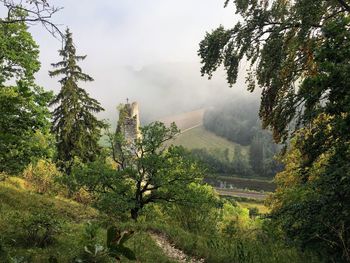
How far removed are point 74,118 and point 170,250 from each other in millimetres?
25697

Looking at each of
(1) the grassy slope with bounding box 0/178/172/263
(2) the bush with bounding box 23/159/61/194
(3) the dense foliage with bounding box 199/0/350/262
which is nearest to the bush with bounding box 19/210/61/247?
(1) the grassy slope with bounding box 0/178/172/263

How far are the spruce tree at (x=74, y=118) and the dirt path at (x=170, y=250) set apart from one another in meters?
21.5

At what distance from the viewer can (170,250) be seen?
14281 mm

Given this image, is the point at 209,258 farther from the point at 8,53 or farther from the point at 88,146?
the point at 88,146

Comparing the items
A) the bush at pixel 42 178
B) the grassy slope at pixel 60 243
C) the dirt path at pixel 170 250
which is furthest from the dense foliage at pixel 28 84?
the bush at pixel 42 178

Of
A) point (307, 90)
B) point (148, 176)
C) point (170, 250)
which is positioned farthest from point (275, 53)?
point (148, 176)

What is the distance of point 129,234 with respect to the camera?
101 inches

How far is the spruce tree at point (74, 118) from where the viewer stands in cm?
3666

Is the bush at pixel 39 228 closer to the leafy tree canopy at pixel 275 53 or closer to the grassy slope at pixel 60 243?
the grassy slope at pixel 60 243

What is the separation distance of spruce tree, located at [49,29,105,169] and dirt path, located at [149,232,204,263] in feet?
70.6

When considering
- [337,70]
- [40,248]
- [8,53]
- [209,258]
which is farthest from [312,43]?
[8,53]

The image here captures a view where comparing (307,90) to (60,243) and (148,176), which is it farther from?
(148,176)

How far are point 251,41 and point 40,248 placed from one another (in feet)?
31.3

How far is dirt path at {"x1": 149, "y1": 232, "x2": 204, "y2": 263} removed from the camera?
12.3m
